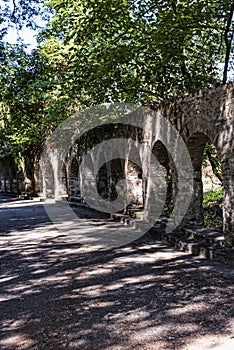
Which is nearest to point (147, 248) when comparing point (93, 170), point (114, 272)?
point (114, 272)

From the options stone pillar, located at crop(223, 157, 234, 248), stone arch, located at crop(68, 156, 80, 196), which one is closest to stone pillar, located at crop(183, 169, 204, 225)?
stone pillar, located at crop(223, 157, 234, 248)

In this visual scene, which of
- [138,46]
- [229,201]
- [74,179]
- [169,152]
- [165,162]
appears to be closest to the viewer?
[229,201]

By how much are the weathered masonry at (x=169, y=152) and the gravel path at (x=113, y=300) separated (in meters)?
1.24

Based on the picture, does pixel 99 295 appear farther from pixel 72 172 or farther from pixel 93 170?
pixel 72 172

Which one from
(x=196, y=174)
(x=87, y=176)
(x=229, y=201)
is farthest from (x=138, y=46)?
(x=87, y=176)

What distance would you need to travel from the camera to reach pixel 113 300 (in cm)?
503

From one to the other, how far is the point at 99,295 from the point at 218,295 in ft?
4.44

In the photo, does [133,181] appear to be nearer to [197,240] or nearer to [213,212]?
[213,212]

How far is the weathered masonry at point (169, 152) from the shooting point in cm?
677

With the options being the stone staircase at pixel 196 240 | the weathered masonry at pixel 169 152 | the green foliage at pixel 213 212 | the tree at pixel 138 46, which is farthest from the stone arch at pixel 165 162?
the tree at pixel 138 46

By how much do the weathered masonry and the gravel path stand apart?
1.24m

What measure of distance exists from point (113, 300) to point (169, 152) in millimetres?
4525

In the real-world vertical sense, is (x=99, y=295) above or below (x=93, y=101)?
below

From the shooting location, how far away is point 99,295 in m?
5.25
